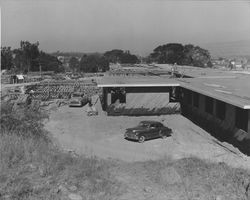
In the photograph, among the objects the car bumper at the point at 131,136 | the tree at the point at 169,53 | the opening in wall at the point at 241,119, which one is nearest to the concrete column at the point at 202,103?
the opening in wall at the point at 241,119

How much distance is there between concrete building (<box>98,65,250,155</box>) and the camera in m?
22.1

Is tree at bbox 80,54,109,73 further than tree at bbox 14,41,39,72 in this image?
Yes

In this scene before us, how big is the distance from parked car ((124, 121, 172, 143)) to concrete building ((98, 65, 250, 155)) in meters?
3.79

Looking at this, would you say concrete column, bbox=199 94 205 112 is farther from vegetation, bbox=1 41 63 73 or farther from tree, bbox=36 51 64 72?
tree, bbox=36 51 64 72

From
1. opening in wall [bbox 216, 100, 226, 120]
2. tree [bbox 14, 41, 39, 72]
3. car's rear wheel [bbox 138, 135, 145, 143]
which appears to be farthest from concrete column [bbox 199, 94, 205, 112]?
tree [bbox 14, 41, 39, 72]

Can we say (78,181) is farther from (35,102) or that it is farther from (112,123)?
(35,102)

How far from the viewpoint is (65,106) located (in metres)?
42.8

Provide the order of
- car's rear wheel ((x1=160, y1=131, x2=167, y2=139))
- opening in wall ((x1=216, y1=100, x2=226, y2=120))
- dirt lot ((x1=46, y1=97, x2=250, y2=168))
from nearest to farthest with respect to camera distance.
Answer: dirt lot ((x1=46, y1=97, x2=250, y2=168)) → car's rear wheel ((x1=160, y1=131, x2=167, y2=139)) → opening in wall ((x1=216, y1=100, x2=226, y2=120))

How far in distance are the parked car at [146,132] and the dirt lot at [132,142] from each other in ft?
1.17

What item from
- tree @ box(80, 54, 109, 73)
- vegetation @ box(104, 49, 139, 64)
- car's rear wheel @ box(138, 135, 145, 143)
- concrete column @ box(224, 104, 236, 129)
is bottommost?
car's rear wheel @ box(138, 135, 145, 143)

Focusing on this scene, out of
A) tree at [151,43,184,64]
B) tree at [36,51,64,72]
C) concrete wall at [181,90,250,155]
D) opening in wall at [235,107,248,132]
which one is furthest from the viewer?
tree at [151,43,184,64]

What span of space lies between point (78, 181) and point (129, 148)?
12.8m

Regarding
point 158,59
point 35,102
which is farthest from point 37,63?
point 35,102

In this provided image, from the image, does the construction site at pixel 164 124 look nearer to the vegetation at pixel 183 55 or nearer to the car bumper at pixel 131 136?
the car bumper at pixel 131 136
